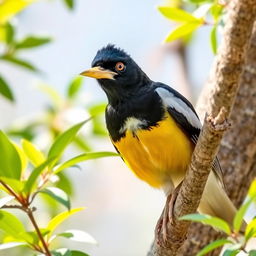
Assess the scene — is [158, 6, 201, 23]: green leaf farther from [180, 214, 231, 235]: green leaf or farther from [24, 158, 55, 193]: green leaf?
[180, 214, 231, 235]: green leaf

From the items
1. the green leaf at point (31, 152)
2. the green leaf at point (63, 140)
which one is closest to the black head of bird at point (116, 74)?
the green leaf at point (31, 152)

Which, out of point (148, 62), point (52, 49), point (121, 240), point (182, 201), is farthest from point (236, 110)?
point (52, 49)

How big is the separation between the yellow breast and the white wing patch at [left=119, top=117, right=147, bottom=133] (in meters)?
0.03

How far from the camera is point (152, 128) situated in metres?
3.75

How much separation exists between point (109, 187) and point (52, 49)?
3.42m

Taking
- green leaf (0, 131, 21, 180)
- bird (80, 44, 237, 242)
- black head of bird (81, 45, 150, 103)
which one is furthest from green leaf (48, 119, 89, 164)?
black head of bird (81, 45, 150, 103)

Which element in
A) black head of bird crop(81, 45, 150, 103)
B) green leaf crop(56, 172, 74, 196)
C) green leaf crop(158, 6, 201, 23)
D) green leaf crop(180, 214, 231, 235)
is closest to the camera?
green leaf crop(180, 214, 231, 235)

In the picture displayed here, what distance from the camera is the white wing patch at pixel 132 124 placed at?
149 inches

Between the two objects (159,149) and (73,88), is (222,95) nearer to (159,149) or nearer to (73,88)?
(159,149)

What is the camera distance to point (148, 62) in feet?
22.4

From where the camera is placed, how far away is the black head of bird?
13.4 ft

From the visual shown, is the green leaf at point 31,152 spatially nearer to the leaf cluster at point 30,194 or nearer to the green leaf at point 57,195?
the leaf cluster at point 30,194

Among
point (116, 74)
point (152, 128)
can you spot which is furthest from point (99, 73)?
point (152, 128)

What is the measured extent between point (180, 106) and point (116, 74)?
544 millimetres
